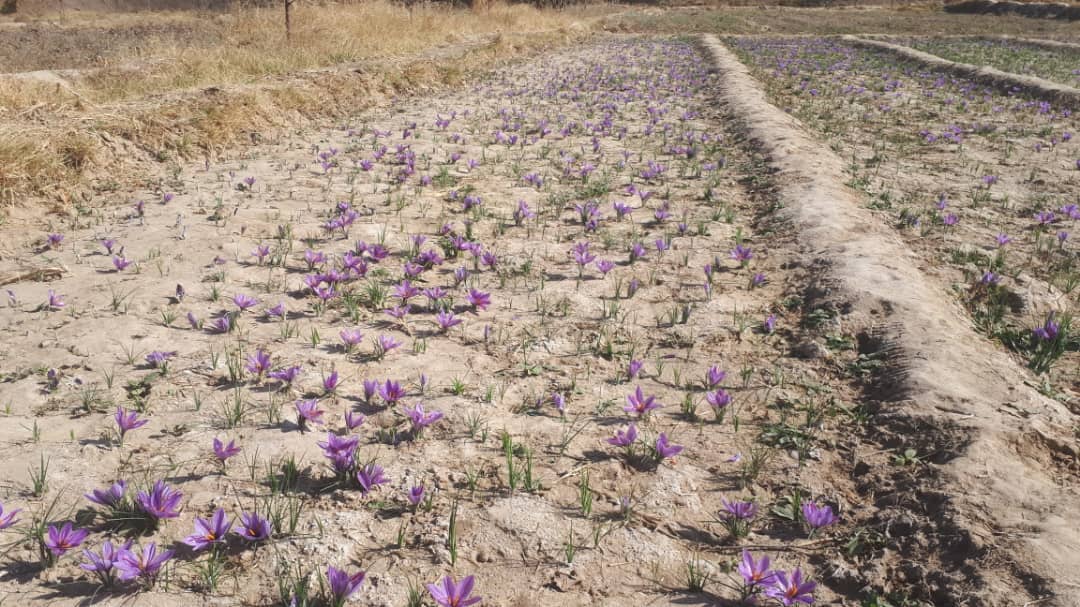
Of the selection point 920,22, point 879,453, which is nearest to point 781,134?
point 879,453

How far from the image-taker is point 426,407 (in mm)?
3186

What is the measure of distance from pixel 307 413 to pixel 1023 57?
955 inches

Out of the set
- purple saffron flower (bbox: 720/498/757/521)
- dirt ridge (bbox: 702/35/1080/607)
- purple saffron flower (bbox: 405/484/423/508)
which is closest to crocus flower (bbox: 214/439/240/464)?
purple saffron flower (bbox: 405/484/423/508)

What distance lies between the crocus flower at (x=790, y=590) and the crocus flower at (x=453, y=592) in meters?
0.95

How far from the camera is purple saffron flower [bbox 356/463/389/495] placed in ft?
8.39

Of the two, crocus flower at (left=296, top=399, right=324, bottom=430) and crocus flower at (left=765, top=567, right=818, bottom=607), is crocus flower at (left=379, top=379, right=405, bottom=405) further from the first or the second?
crocus flower at (left=765, top=567, right=818, bottom=607)

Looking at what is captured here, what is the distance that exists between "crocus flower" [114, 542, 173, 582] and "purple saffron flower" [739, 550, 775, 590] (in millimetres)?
1897

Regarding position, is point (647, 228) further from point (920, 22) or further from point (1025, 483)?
point (920, 22)

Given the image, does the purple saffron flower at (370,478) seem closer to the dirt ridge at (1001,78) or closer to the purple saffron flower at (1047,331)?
the purple saffron flower at (1047,331)

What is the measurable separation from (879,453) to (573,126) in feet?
26.3

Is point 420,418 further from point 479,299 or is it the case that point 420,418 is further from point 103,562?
point 479,299

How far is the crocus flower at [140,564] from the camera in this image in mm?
2064

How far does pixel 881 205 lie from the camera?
624 cm

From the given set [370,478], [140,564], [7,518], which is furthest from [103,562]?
[370,478]
